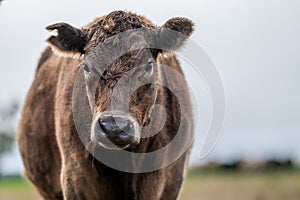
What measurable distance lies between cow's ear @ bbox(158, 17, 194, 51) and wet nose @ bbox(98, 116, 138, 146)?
1105 mm

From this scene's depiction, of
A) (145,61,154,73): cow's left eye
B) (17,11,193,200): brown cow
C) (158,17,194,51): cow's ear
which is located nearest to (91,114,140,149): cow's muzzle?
(17,11,193,200): brown cow

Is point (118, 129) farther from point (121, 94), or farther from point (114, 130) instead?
point (121, 94)

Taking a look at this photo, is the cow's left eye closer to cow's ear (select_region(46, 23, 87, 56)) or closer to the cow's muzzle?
the cow's muzzle

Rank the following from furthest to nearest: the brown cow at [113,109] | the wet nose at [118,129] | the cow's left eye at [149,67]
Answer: the cow's left eye at [149,67] → the brown cow at [113,109] → the wet nose at [118,129]

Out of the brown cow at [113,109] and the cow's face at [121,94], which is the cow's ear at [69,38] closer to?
the brown cow at [113,109]

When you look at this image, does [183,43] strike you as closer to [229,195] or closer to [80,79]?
[80,79]

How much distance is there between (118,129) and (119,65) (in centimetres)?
69

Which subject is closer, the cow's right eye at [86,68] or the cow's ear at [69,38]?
the cow's right eye at [86,68]

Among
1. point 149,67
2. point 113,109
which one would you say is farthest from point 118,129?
point 149,67

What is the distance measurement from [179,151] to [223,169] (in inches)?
1077

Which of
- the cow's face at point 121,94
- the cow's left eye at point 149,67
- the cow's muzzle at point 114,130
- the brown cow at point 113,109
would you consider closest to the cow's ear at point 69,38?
the brown cow at point 113,109

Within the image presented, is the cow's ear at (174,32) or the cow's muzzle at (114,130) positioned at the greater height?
the cow's ear at (174,32)

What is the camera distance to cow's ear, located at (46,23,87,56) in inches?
276

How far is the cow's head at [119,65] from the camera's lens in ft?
20.3
